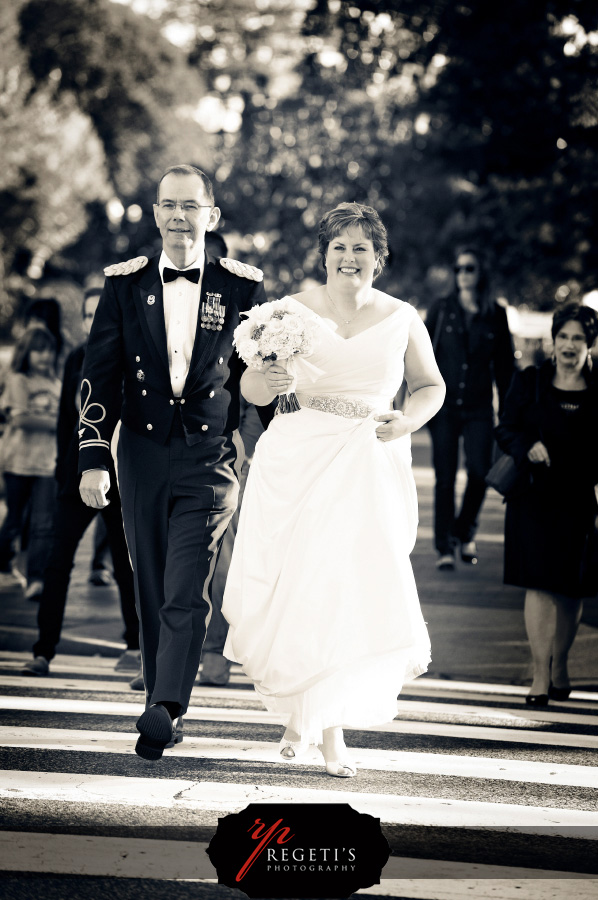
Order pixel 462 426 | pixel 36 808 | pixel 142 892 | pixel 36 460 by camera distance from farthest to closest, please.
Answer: pixel 462 426, pixel 36 460, pixel 36 808, pixel 142 892

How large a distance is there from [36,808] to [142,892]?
2.95 ft

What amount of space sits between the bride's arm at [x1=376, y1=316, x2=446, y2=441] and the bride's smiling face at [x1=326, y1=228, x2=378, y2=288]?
0.30 meters

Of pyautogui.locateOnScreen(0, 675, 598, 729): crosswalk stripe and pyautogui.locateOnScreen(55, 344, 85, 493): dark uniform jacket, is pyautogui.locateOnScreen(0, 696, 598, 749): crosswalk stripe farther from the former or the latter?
pyautogui.locateOnScreen(55, 344, 85, 493): dark uniform jacket

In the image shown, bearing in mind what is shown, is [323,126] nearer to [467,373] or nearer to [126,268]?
[467,373]

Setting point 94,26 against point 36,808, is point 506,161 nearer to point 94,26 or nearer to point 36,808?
point 36,808

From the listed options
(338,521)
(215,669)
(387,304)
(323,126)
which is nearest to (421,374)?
(387,304)

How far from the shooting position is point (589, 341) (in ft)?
23.0

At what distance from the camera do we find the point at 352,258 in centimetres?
552

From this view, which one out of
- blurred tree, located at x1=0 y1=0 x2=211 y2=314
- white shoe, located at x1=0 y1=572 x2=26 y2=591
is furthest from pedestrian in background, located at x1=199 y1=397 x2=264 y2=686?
blurred tree, located at x1=0 y1=0 x2=211 y2=314

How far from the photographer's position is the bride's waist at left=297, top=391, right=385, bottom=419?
550 centimetres

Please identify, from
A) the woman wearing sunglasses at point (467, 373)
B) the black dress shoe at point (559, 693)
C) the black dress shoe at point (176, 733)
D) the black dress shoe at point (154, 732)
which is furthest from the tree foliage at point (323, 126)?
the black dress shoe at point (154, 732)

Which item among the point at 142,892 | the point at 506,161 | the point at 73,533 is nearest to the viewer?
the point at 142,892

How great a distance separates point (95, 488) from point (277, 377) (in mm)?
937

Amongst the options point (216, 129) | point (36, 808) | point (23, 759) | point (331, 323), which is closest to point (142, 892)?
point (36, 808)
